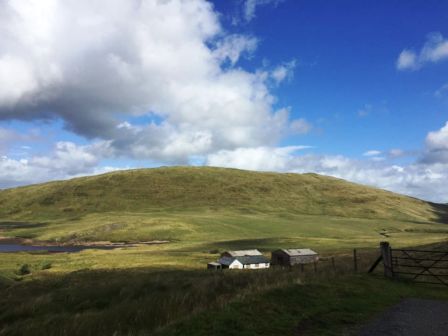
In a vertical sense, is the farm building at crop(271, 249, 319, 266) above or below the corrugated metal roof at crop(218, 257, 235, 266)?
above

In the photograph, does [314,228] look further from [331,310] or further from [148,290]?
[331,310]

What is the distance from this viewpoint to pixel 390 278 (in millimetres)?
25953

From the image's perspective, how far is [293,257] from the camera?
80.1 m

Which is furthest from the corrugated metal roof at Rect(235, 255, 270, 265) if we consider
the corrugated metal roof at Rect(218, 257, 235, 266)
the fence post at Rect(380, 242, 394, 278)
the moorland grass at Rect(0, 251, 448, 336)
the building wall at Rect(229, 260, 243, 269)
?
the moorland grass at Rect(0, 251, 448, 336)

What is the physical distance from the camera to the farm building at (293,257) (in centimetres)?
7906

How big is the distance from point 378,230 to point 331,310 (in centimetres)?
17820

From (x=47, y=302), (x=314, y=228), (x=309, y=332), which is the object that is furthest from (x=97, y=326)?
(x=314, y=228)

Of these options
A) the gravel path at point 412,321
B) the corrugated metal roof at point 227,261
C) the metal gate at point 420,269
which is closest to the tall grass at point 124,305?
the metal gate at point 420,269

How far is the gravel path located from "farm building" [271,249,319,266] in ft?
197

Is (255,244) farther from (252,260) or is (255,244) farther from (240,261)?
(240,261)

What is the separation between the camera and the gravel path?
14.5 m

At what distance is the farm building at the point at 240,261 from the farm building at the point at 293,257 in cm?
237

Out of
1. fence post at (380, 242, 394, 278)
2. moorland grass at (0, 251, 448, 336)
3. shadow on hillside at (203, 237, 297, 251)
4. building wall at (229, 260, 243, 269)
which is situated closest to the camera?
moorland grass at (0, 251, 448, 336)

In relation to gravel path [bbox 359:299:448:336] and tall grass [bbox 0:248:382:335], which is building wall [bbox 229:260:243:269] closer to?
tall grass [bbox 0:248:382:335]
